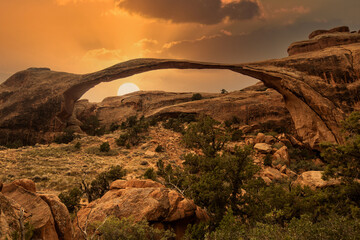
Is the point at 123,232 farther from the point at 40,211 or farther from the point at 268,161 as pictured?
the point at 268,161

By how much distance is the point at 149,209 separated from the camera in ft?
21.2

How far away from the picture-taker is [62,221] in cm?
418

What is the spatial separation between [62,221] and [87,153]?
15.4 meters

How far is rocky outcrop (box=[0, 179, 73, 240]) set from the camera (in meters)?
3.61

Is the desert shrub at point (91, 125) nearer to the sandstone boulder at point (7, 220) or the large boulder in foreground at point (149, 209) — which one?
the large boulder in foreground at point (149, 209)

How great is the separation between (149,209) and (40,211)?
3.48 metres

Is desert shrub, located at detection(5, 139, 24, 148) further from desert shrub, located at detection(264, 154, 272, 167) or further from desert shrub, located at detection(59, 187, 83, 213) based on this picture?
desert shrub, located at detection(264, 154, 272, 167)

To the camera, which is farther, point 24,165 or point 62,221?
point 24,165

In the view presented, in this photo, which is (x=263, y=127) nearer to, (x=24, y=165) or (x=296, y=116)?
(x=296, y=116)

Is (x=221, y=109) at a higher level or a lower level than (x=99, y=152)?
higher

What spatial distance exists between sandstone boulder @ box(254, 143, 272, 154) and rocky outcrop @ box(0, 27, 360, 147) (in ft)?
11.1

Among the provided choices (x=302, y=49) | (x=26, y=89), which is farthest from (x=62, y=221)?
(x=302, y=49)

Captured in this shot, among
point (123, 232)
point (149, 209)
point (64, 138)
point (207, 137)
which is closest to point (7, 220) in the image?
point (123, 232)

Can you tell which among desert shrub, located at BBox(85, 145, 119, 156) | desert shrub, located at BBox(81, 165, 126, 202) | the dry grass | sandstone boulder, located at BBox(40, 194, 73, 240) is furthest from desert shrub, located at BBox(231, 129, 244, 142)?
sandstone boulder, located at BBox(40, 194, 73, 240)
